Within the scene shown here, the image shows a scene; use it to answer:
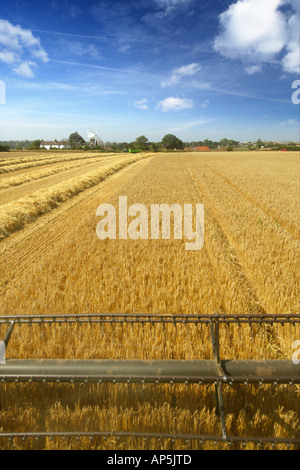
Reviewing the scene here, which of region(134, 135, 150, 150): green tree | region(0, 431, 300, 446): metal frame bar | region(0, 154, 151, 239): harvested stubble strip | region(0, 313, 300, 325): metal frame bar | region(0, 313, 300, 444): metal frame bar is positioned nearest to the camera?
region(0, 431, 300, 446): metal frame bar

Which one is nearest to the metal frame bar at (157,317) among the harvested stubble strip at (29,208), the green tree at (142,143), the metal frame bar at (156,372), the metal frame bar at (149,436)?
the metal frame bar at (156,372)

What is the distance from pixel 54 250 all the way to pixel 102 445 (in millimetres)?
4645

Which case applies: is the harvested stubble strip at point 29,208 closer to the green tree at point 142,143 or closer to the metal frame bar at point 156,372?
the metal frame bar at point 156,372

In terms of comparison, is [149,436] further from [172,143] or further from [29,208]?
[172,143]

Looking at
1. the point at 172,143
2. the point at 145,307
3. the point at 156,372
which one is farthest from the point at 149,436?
the point at 172,143

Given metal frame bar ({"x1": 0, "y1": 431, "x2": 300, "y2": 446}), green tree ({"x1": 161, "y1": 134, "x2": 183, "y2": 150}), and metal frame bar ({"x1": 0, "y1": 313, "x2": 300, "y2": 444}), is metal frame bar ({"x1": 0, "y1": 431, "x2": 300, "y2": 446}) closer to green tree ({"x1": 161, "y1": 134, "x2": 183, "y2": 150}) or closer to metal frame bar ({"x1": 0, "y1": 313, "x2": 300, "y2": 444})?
metal frame bar ({"x1": 0, "y1": 313, "x2": 300, "y2": 444})

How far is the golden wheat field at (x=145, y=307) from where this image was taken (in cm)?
203

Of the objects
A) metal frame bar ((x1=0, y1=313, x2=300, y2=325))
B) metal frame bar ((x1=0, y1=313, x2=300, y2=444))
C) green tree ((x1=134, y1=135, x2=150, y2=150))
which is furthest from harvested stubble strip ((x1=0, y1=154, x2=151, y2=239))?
green tree ((x1=134, y1=135, x2=150, y2=150))

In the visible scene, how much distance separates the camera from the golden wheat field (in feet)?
6.64

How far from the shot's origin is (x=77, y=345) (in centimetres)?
274

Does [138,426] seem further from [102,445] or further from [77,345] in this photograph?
[77,345]

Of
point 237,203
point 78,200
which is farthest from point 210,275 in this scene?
point 78,200

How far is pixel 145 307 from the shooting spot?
356 cm
